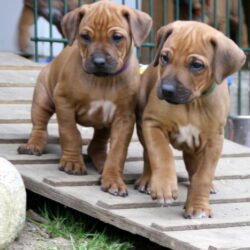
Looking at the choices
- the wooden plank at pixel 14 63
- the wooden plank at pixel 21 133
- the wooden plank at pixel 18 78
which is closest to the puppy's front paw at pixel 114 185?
the wooden plank at pixel 21 133

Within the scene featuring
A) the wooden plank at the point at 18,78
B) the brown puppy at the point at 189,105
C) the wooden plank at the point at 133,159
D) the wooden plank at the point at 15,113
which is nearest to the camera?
the brown puppy at the point at 189,105

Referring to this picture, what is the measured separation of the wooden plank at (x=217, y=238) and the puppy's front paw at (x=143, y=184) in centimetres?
80

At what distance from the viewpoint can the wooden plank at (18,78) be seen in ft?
27.7

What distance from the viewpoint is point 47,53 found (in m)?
11.5

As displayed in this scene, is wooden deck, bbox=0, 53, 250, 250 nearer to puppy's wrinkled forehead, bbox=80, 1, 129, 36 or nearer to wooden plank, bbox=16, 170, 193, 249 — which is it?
wooden plank, bbox=16, 170, 193, 249

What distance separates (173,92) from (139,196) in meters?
0.95

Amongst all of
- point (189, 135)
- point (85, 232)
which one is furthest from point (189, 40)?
point (85, 232)

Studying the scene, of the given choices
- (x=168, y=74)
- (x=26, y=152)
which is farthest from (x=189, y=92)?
(x=26, y=152)

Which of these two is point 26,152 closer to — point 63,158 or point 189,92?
point 63,158

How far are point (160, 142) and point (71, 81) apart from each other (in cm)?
91

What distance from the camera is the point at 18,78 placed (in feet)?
28.3

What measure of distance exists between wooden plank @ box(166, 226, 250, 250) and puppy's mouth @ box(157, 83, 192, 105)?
78 centimetres

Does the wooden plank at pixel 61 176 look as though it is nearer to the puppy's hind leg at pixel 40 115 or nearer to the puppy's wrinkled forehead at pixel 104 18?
the puppy's hind leg at pixel 40 115

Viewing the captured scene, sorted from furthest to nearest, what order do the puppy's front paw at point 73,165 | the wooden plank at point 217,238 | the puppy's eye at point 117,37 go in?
the puppy's front paw at point 73,165, the puppy's eye at point 117,37, the wooden plank at point 217,238
